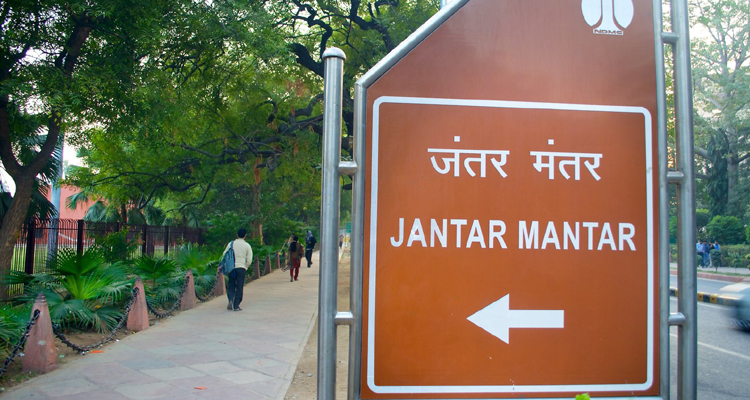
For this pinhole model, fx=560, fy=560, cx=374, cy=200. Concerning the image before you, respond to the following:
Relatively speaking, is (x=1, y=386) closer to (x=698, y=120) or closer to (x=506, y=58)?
(x=506, y=58)

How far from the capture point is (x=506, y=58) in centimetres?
166

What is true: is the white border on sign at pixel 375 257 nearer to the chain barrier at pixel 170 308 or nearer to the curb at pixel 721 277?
the chain barrier at pixel 170 308

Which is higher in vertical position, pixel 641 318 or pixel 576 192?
pixel 576 192

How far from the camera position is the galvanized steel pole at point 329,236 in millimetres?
1562

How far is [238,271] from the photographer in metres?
11.5

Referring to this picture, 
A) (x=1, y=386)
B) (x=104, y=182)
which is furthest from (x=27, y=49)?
(x=104, y=182)

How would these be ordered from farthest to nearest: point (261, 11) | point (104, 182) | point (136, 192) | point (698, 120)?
1. point (698, 120)
2. point (136, 192)
3. point (104, 182)
4. point (261, 11)

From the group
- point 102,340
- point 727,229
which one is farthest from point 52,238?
point 727,229

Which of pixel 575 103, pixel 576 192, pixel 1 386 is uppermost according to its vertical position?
pixel 575 103

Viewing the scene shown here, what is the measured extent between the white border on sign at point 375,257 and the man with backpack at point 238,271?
10.3m

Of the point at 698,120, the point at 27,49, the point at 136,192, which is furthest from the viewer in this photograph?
the point at 698,120

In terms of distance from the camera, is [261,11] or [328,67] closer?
[328,67]

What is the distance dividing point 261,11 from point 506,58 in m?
9.85

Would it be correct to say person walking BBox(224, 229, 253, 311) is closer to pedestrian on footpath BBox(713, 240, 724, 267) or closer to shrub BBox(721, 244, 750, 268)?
shrub BBox(721, 244, 750, 268)
